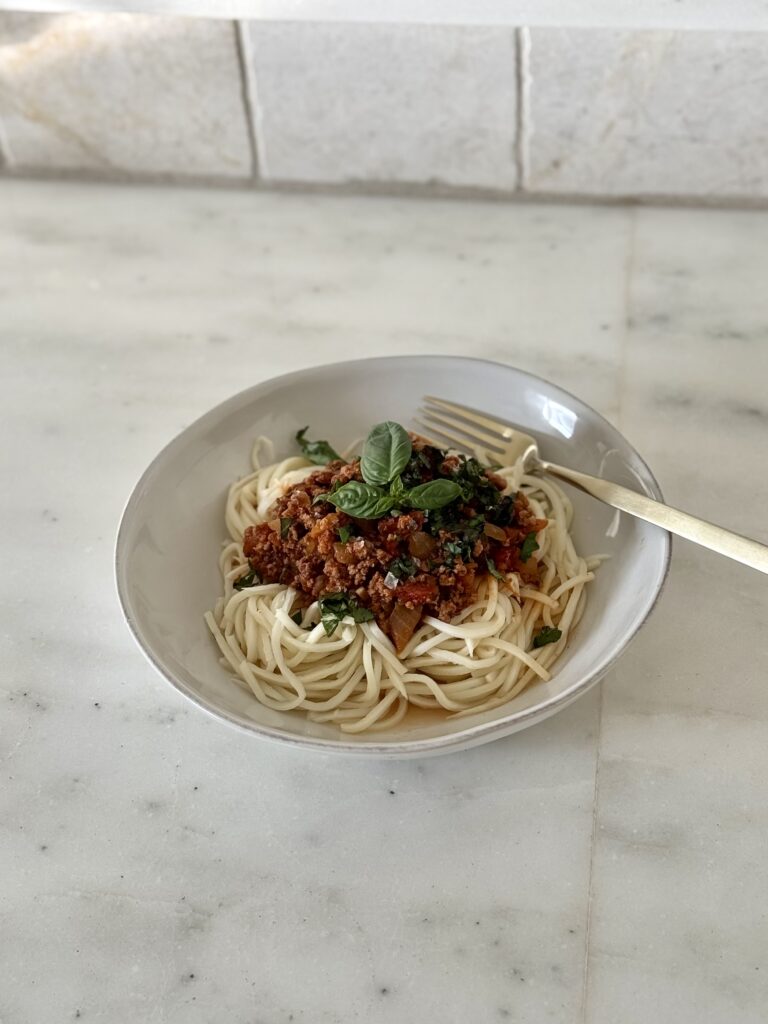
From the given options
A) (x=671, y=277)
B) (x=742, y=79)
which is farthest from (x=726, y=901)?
(x=742, y=79)

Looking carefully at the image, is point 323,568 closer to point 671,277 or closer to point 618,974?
point 618,974

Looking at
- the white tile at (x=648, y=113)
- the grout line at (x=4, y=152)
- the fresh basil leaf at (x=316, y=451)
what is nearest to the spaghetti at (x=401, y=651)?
the fresh basil leaf at (x=316, y=451)

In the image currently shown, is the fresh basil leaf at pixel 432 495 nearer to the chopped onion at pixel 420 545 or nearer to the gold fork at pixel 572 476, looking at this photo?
the chopped onion at pixel 420 545

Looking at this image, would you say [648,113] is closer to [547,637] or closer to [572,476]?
[572,476]

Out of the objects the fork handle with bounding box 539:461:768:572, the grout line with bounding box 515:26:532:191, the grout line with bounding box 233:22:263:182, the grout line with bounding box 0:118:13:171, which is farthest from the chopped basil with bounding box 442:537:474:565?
the grout line with bounding box 0:118:13:171

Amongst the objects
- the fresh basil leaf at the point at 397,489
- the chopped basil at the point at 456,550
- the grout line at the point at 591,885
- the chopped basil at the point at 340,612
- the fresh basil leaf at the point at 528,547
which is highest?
the fresh basil leaf at the point at 397,489

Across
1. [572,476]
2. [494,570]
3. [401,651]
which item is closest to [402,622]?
[401,651]
